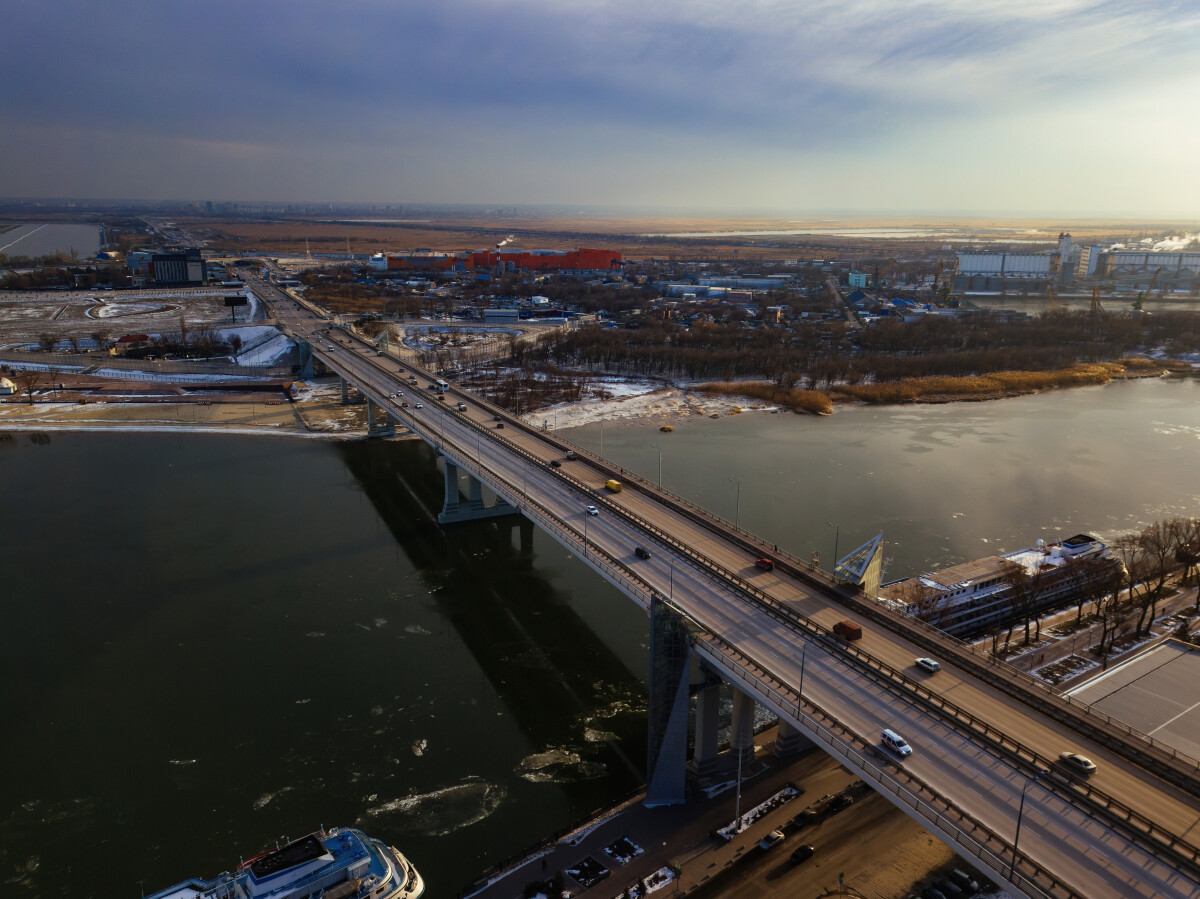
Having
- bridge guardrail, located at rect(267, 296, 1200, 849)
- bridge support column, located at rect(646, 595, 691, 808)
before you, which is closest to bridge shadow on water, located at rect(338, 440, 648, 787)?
bridge support column, located at rect(646, 595, 691, 808)

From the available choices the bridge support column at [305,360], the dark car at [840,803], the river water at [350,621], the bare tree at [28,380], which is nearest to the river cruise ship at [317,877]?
the river water at [350,621]

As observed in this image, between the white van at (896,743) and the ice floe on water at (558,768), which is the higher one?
the white van at (896,743)

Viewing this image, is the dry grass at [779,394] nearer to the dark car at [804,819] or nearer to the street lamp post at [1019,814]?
the dark car at [804,819]

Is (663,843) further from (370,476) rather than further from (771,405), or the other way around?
(771,405)

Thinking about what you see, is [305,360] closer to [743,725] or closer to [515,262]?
[743,725]

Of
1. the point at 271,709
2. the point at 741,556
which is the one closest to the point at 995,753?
the point at 741,556

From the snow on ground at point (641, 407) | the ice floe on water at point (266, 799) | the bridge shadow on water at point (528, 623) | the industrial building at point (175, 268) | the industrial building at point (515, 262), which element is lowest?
the ice floe on water at point (266, 799)

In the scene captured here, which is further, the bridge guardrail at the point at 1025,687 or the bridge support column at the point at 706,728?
the bridge support column at the point at 706,728

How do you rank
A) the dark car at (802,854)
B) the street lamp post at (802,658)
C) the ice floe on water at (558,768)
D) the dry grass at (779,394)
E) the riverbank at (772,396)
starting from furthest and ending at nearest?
the dry grass at (779,394) → the riverbank at (772,396) → the ice floe on water at (558,768) → the street lamp post at (802,658) → the dark car at (802,854)
